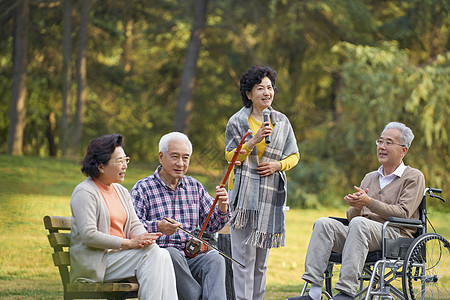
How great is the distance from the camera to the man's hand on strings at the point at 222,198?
342 cm

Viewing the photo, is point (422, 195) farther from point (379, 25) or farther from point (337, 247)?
point (379, 25)

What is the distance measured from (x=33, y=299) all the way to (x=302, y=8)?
1054cm

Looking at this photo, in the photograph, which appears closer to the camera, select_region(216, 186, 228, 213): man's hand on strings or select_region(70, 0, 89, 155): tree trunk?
select_region(216, 186, 228, 213): man's hand on strings

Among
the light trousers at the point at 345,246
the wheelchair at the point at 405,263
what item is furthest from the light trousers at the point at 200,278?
the wheelchair at the point at 405,263

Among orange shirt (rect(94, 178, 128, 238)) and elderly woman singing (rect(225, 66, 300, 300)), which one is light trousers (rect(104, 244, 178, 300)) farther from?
elderly woman singing (rect(225, 66, 300, 300))

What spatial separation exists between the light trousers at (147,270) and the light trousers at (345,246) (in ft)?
2.89

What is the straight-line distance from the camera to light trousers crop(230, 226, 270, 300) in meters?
3.81

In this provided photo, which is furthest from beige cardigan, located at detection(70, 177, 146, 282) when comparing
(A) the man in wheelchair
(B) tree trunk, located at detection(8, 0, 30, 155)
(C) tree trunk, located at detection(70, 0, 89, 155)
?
(B) tree trunk, located at detection(8, 0, 30, 155)

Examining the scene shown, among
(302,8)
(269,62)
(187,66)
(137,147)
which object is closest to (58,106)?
(137,147)

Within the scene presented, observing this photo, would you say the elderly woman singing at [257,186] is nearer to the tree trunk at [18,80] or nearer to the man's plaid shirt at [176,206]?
the man's plaid shirt at [176,206]

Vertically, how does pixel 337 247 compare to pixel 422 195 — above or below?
below

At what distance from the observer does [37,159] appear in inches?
484

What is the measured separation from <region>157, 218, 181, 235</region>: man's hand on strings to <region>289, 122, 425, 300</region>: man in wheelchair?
77 cm

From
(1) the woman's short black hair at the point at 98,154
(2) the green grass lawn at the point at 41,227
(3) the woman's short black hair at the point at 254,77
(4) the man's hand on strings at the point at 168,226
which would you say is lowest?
(2) the green grass lawn at the point at 41,227
